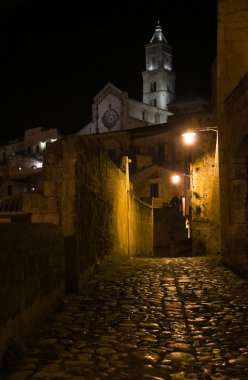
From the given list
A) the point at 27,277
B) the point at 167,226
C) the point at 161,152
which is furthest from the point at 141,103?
the point at 27,277

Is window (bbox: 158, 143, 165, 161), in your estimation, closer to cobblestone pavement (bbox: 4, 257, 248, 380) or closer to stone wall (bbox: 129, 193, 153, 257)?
stone wall (bbox: 129, 193, 153, 257)

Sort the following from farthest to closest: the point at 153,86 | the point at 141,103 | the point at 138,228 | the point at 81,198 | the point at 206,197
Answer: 1. the point at 153,86
2. the point at 141,103
3. the point at 138,228
4. the point at 206,197
5. the point at 81,198

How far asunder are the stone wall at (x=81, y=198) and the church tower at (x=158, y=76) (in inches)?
2693

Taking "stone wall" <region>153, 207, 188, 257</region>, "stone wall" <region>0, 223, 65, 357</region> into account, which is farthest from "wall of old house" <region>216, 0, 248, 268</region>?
"stone wall" <region>153, 207, 188, 257</region>

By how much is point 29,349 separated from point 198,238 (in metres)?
13.2

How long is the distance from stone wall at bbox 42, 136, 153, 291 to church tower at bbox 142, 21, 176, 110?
224ft

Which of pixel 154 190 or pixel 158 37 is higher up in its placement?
pixel 158 37

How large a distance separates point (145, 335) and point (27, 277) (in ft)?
4.64

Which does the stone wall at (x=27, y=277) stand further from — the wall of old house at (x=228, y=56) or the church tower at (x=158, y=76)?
the church tower at (x=158, y=76)

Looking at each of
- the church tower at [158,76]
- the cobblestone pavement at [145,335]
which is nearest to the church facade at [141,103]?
the church tower at [158,76]

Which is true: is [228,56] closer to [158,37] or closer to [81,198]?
[81,198]

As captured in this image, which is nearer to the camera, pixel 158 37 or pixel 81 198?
pixel 81 198

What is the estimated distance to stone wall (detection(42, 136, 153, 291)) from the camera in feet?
23.0

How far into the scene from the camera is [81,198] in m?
7.67
